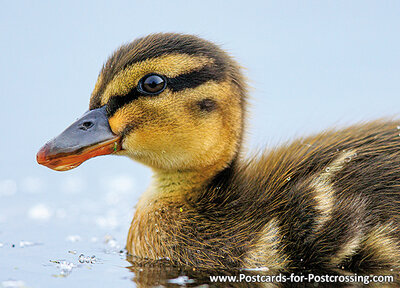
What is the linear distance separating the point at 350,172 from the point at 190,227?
29.5 inches

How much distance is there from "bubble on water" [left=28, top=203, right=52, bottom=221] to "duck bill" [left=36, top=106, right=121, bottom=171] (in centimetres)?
149

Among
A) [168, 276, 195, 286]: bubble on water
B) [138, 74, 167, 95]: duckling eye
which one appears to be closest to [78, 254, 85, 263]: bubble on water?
[168, 276, 195, 286]: bubble on water

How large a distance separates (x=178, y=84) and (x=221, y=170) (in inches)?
18.8

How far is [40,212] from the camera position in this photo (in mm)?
4297

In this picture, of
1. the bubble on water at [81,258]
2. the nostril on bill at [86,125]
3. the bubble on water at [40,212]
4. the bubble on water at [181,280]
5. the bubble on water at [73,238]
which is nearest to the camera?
the bubble on water at [181,280]

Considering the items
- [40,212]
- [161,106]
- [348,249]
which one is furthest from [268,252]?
[40,212]

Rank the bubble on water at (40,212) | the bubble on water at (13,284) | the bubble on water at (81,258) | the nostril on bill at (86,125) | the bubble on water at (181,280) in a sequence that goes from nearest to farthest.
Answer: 1. the bubble on water at (13,284)
2. the bubble on water at (181,280)
3. the nostril on bill at (86,125)
4. the bubble on water at (81,258)
5. the bubble on water at (40,212)

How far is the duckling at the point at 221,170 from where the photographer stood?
2.66 m

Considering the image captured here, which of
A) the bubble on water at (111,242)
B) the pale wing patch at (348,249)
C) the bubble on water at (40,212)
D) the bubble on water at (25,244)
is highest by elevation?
the pale wing patch at (348,249)

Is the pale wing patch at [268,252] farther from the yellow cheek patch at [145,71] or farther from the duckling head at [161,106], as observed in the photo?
the yellow cheek patch at [145,71]

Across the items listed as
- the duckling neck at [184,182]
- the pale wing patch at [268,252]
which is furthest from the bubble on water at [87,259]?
Answer: the pale wing patch at [268,252]

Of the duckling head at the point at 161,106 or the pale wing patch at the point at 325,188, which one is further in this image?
the duckling head at the point at 161,106

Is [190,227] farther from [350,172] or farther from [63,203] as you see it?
[63,203]

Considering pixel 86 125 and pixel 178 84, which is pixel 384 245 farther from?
pixel 86 125
